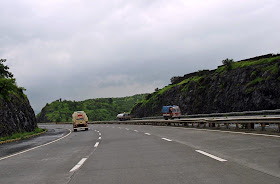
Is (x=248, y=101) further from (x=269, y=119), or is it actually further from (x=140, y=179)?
(x=140, y=179)

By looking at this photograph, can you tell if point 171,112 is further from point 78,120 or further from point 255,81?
point 78,120

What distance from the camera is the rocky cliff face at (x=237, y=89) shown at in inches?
1631

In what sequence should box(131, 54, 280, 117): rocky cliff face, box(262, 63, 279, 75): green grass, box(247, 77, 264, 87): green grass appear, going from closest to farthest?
1. box(131, 54, 280, 117): rocky cliff face
2. box(262, 63, 279, 75): green grass
3. box(247, 77, 264, 87): green grass

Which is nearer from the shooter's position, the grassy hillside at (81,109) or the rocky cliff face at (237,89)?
the rocky cliff face at (237,89)

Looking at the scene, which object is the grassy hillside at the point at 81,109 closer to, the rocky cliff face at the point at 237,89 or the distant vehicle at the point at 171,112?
the rocky cliff face at the point at 237,89

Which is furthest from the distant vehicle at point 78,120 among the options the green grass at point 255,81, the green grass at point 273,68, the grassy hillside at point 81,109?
the grassy hillside at point 81,109

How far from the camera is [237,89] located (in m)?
48.2

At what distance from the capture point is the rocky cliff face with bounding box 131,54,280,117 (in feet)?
136

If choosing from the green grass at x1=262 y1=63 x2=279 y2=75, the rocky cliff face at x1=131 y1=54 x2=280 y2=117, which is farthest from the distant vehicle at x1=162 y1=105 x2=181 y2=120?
the green grass at x1=262 y1=63 x2=279 y2=75

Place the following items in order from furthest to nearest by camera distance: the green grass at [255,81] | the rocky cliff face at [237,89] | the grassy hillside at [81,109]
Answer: the grassy hillside at [81,109]
the green grass at [255,81]
the rocky cliff face at [237,89]

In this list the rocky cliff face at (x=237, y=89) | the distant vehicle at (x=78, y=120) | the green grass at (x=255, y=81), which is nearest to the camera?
the distant vehicle at (x=78, y=120)

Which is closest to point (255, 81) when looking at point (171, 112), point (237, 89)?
point (237, 89)

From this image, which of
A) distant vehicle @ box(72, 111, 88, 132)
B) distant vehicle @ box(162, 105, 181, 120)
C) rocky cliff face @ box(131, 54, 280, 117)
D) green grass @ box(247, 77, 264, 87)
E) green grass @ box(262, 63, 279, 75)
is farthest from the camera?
distant vehicle @ box(162, 105, 181, 120)

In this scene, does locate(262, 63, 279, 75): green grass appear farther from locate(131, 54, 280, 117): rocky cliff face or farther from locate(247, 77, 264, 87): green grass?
locate(247, 77, 264, 87): green grass
